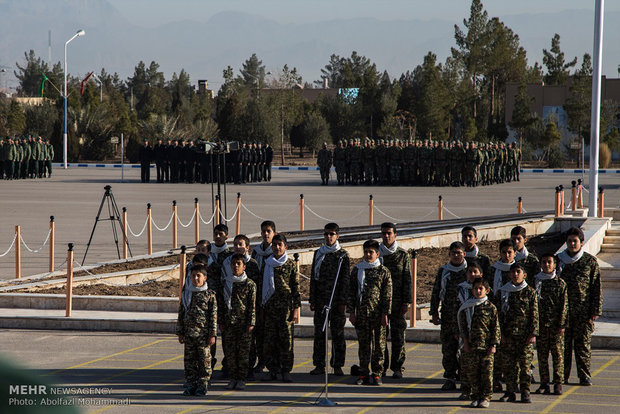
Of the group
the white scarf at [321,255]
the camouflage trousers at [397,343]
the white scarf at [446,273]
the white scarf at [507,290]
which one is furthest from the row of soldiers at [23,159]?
the white scarf at [507,290]

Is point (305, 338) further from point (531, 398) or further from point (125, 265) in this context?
point (125, 265)

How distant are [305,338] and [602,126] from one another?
5017cm

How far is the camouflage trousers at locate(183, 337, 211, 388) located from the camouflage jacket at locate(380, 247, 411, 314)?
2.00 m

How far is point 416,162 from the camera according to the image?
3753 centimetres

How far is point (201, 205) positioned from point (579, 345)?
67.1 ft

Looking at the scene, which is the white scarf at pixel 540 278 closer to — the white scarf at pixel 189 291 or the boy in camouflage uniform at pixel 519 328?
the boy in camouflage uniform at pixel 519 328

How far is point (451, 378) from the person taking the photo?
28.5 feet

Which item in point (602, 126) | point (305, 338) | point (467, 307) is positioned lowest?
point (305, 338)

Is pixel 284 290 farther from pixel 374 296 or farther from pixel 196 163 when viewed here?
pixel 196 163

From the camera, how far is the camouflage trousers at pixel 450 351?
28.7ft

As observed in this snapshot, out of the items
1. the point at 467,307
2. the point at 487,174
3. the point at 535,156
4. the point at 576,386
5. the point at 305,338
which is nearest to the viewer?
the point at 467,307

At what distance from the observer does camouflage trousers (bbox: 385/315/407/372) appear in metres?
9.16

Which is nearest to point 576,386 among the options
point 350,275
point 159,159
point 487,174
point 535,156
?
point 350,275

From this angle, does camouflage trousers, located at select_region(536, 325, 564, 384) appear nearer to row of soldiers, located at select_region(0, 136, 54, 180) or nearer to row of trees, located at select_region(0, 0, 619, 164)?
row of soldiers, located at select_region(0, 136, 54, 180)
